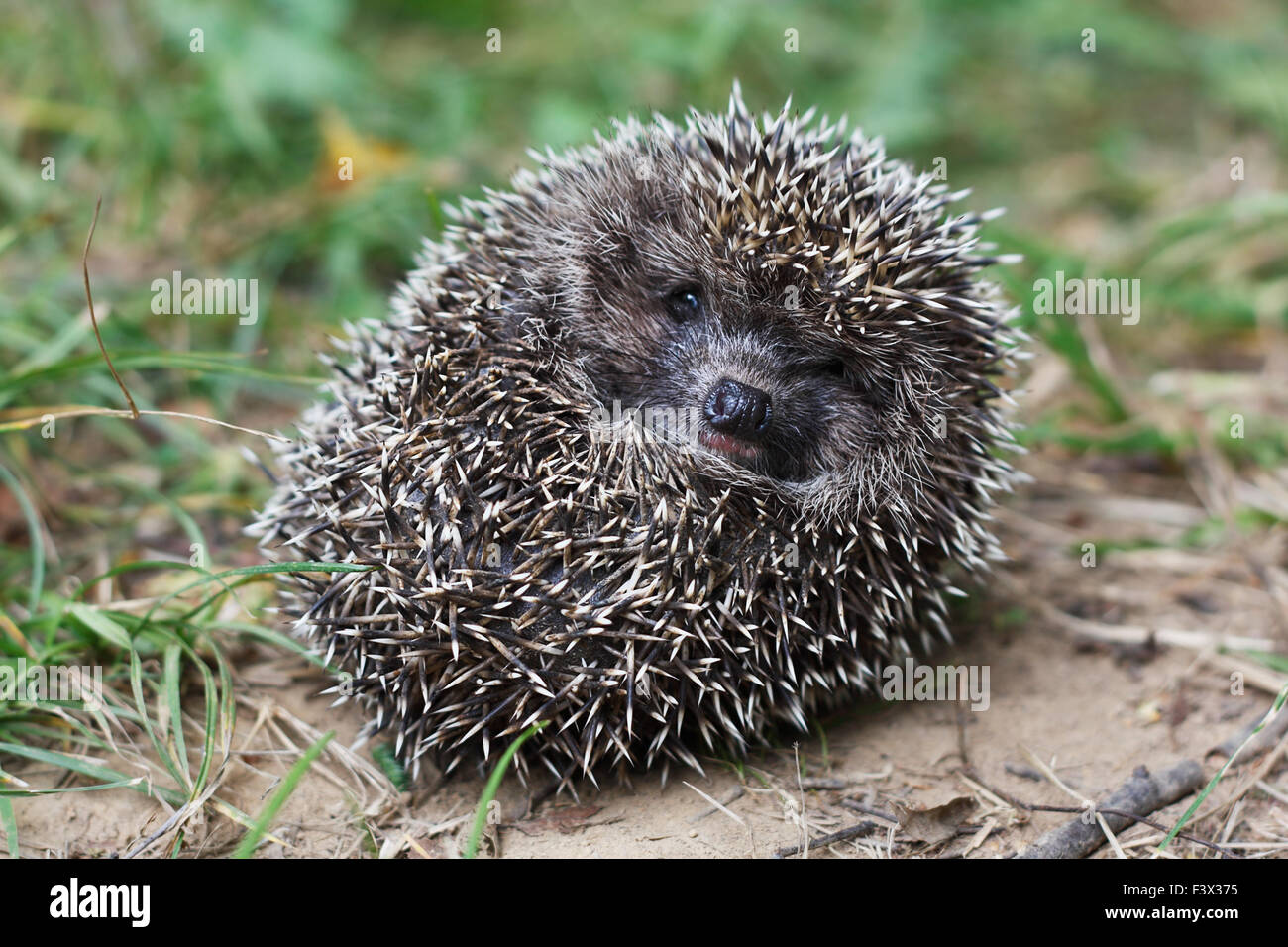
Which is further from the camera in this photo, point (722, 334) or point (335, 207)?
point (335, 207)

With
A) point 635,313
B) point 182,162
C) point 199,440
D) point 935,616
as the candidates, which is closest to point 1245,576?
point 935,616

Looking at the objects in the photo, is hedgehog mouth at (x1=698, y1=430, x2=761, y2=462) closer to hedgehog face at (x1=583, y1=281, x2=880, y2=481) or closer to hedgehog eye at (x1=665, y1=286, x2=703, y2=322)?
hedgehog face at (x1=583, y1=281, x2=880, y2=481)

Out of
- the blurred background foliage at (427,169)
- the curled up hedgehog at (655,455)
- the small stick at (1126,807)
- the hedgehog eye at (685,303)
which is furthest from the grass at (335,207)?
the small stick at (1126,807)

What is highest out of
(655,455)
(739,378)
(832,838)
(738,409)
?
(739,378)

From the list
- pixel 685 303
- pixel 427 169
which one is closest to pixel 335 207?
pixel 427 169

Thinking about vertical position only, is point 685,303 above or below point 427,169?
below

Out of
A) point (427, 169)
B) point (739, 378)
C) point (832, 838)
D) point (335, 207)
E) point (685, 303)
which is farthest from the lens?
point (427, 169)

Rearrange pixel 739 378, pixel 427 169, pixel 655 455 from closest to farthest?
pixel 655 455 < pixel 739 378 < pixel 427 169

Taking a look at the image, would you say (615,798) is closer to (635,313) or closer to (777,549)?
(777,549)

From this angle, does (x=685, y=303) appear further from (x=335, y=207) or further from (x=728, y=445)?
(x=335, y=207)
